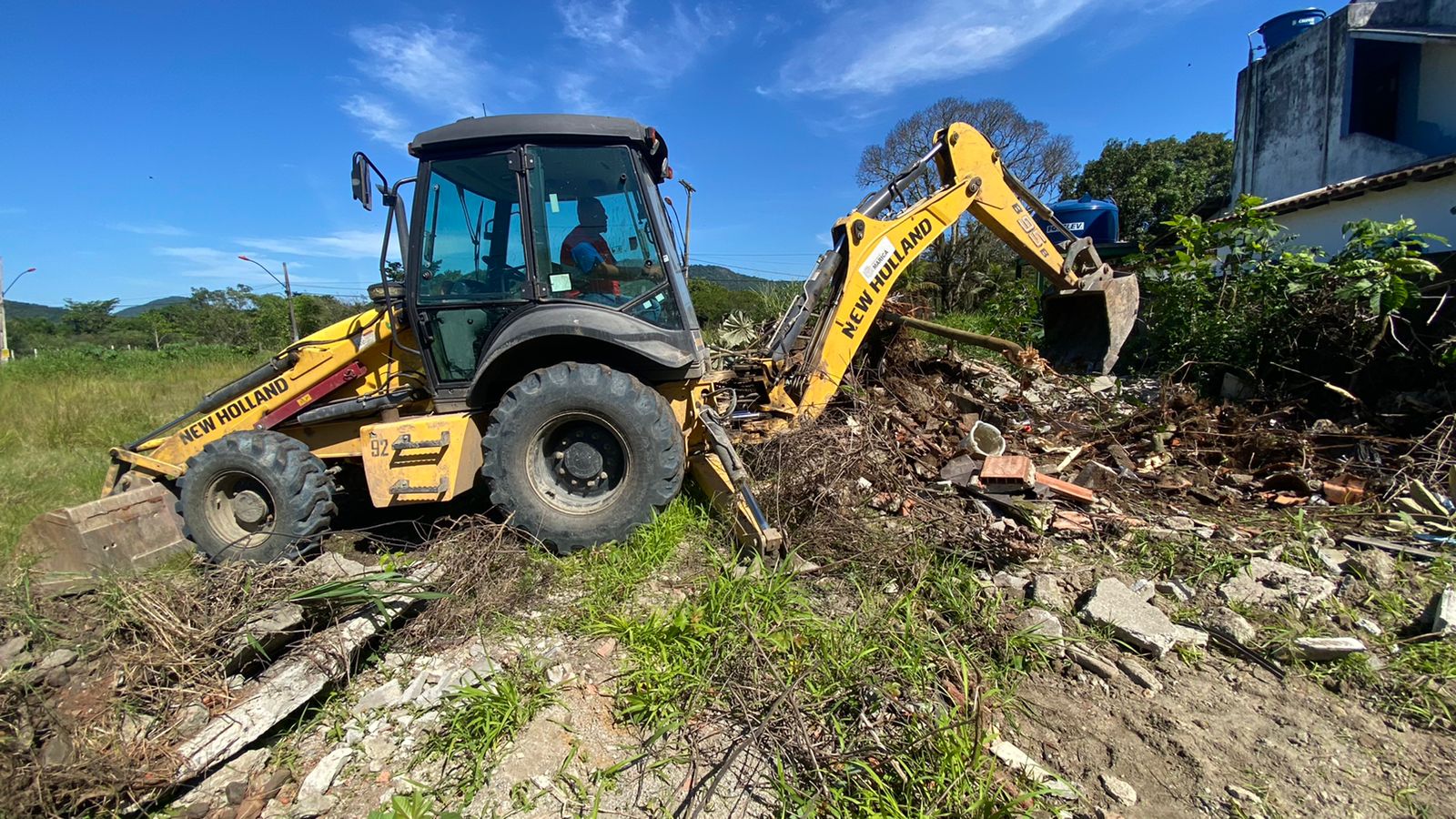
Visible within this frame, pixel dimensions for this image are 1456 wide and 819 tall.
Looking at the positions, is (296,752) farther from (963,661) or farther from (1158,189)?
(1158,189)

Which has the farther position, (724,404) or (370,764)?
(724,404)

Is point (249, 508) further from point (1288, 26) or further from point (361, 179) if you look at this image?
point (1288, 26)

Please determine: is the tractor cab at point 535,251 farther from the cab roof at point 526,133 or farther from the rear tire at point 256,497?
the rear tire at point 256,497

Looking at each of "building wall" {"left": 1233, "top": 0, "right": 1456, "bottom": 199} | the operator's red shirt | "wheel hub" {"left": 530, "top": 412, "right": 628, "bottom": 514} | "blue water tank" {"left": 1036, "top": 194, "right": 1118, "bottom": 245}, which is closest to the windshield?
the operator's red shirt

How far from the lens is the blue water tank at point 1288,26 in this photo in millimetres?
13672

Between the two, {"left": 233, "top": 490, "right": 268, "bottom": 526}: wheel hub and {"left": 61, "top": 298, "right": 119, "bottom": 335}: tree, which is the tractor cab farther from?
{"left": 61, "top": 298, "right": 119, "bottom": 335}: tree

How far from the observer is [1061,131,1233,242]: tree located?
2275cm

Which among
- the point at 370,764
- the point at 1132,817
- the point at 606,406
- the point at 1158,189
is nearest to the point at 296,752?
the point at 370,764

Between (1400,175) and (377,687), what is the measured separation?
1322 cm

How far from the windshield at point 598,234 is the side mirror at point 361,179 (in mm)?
844

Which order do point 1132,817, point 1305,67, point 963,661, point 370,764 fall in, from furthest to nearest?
point 1305,67
point 963,661
point 370,764
point 1132,817

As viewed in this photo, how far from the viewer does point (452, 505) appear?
423cm

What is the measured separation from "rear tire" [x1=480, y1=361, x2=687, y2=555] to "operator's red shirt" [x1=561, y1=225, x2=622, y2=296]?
1.70 feet

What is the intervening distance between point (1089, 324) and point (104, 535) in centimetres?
753
